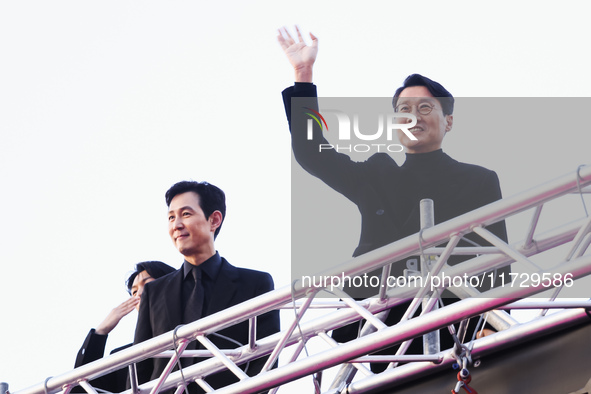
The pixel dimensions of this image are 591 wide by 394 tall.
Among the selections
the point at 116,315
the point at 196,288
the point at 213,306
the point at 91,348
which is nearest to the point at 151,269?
the point at 116,315

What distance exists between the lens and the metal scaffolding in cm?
306

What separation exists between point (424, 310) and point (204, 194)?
150cm

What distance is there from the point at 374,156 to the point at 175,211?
0.95 meters

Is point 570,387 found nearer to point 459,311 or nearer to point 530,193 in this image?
point 459,311

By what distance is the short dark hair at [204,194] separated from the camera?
444cm

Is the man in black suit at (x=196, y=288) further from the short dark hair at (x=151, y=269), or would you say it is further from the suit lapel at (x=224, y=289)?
the short dark hair at (x=151, y=269)

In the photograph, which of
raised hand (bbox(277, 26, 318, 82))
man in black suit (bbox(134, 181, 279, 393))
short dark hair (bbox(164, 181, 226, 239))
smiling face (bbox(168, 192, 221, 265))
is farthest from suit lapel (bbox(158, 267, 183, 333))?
raised hand (bbox(277, 26, 318, 82))

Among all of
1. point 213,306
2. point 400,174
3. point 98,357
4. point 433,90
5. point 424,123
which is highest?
point 433,90

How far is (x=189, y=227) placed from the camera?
4.30 m

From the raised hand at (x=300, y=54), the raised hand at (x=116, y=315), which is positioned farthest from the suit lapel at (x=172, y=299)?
the raised hand at (x=300, y=54)

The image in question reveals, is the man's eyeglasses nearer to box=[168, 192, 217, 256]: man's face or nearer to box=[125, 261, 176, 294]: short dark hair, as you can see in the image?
box=[168, 192, 217, 256]: man's face

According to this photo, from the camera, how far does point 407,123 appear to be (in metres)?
3.94

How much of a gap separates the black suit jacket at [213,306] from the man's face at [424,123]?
0.89m

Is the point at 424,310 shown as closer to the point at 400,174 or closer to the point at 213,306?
the point at 400,174
